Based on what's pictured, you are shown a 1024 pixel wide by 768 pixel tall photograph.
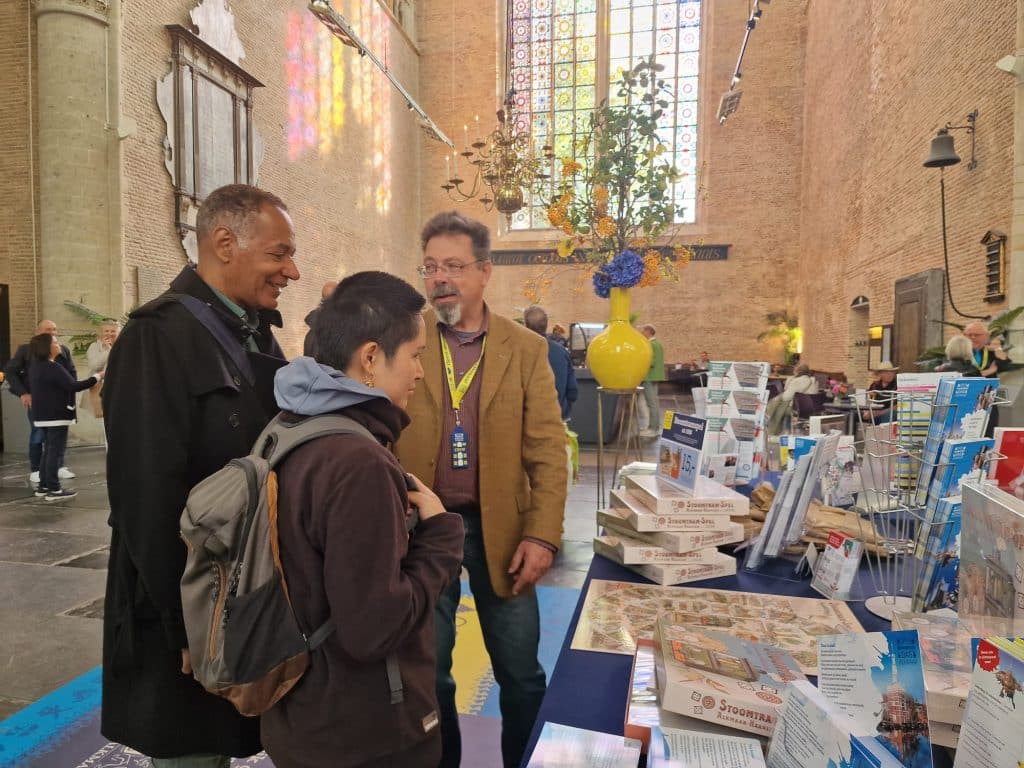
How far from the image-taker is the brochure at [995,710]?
1.68 ft

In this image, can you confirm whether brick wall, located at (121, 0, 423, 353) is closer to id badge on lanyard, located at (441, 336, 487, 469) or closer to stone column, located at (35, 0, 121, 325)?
stone column, located at (35, 0, 121, 325)

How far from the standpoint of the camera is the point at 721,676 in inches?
36.8

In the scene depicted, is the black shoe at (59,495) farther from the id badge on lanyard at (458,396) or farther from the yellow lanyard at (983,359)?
the yellow lanyard at (983,359)

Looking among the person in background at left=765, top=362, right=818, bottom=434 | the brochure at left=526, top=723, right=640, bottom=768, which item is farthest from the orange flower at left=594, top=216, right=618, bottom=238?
the person in background at left=765, top=362, right=818, bottom=434

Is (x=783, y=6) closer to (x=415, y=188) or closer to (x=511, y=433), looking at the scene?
(x=415, y=188)

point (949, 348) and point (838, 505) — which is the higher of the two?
point (949, 348)

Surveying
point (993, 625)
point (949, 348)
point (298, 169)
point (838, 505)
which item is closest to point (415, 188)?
point (298, 169)

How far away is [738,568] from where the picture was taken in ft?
5.61

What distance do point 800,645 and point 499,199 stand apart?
901cm

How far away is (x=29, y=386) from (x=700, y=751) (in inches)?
271

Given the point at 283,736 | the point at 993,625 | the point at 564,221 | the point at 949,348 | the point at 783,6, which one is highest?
the point at 783,6

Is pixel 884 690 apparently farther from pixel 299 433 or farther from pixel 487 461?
pixel 487 461

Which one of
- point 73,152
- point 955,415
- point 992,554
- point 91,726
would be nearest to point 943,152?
point 955,415

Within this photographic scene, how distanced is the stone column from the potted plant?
270 inches
